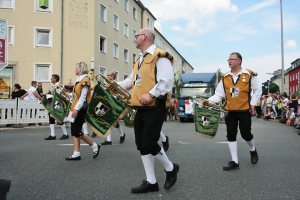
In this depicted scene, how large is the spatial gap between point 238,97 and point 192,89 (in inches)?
580

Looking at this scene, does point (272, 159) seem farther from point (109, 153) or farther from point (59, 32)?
point (59, 32)

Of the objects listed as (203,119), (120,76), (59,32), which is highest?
(59,32)

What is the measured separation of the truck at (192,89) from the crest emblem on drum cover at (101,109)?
48.8 feet

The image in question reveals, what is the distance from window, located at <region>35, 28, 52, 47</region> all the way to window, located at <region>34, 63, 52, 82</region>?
1.76 metres

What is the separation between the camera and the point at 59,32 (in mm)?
27141

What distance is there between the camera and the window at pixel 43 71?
26922 millimetres

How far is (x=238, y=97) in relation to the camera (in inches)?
206

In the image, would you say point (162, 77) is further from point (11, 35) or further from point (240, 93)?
point (11, 35)

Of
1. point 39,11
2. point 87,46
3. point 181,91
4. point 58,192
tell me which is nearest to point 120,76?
point 87,46

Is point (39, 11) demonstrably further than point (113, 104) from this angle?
Yes

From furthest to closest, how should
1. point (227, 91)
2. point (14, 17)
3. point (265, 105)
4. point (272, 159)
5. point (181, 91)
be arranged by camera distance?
point (14, 17) → point (265, 105) → point (181, 91) → point (272, 159) → point (227, 91)

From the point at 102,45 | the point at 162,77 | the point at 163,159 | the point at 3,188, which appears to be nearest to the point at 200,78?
the point at 102,45

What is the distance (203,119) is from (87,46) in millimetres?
23808

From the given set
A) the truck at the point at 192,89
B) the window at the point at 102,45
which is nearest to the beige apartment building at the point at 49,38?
the window at the point at 102,45
